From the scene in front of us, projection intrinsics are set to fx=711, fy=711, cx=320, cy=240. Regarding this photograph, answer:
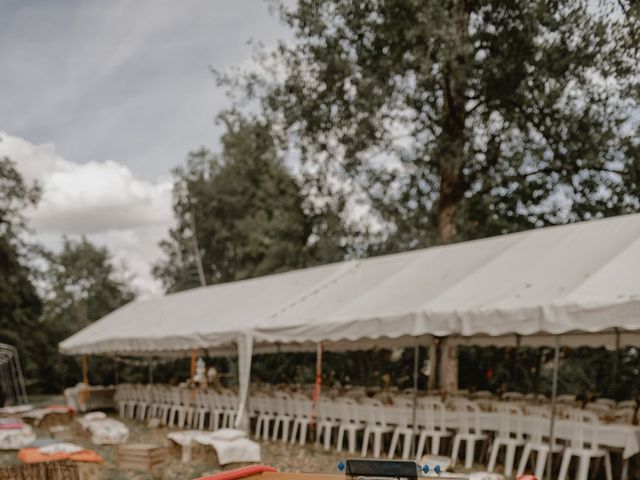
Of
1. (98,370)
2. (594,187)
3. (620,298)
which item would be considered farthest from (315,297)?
(98,370)

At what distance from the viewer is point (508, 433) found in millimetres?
8539

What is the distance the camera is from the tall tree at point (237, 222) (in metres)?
27.3

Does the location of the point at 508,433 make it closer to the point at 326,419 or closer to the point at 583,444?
the point at 583,444

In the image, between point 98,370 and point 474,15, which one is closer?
point 474,15

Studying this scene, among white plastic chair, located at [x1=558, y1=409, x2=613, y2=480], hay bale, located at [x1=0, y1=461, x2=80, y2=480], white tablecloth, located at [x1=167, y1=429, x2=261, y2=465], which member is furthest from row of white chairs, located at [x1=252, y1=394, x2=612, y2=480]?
hay bale, located at [x1=0, y1=461, x2=80, y2=480]

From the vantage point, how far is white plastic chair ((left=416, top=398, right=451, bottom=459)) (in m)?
9.28

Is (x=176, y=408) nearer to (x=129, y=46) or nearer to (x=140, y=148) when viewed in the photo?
(x=140, y=148)

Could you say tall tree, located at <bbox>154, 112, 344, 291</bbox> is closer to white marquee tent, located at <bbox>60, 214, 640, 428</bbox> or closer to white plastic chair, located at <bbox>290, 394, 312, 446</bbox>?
white marquee tent, located at <bbox>60, 214, 640, 428</bbox>

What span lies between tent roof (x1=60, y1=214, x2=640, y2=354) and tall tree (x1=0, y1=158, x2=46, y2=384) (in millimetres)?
13447

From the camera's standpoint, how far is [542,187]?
16.7m

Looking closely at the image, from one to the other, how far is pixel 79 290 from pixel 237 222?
26.4 metres

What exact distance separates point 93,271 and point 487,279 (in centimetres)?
5084

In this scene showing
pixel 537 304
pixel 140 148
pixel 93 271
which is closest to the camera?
pixel 537 304

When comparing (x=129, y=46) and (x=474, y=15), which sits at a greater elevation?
(x=474, y=15)
